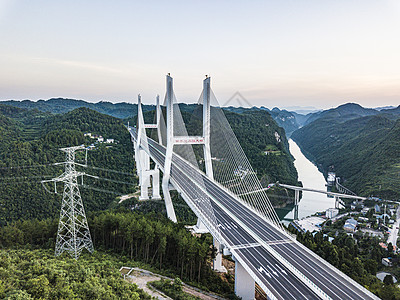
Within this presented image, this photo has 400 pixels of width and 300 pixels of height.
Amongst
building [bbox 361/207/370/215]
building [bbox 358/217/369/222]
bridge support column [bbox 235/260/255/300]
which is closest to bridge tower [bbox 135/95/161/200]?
bridge support column [bbox 235/260/255/300]

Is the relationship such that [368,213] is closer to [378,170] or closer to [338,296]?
[378,170]

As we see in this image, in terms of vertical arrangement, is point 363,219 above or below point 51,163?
below

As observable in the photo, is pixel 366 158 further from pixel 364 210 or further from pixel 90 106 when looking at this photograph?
pixel 90 106

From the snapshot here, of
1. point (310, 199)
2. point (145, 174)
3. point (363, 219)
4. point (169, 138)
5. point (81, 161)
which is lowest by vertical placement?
point (310, 199)

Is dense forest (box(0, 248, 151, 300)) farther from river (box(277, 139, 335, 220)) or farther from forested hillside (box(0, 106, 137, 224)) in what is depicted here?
river (box(277, 139, 335, 220))

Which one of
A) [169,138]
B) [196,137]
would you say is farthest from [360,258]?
[169,138]

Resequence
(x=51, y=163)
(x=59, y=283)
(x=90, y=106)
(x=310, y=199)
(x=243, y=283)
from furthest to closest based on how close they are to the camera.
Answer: (x=90, y=106)
(x=310, y=199)
(x=51, y=163)
(x=243, y=283)
(x=59, y=283)

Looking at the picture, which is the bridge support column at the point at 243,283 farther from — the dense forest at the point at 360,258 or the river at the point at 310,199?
the river at the point at 310,199
